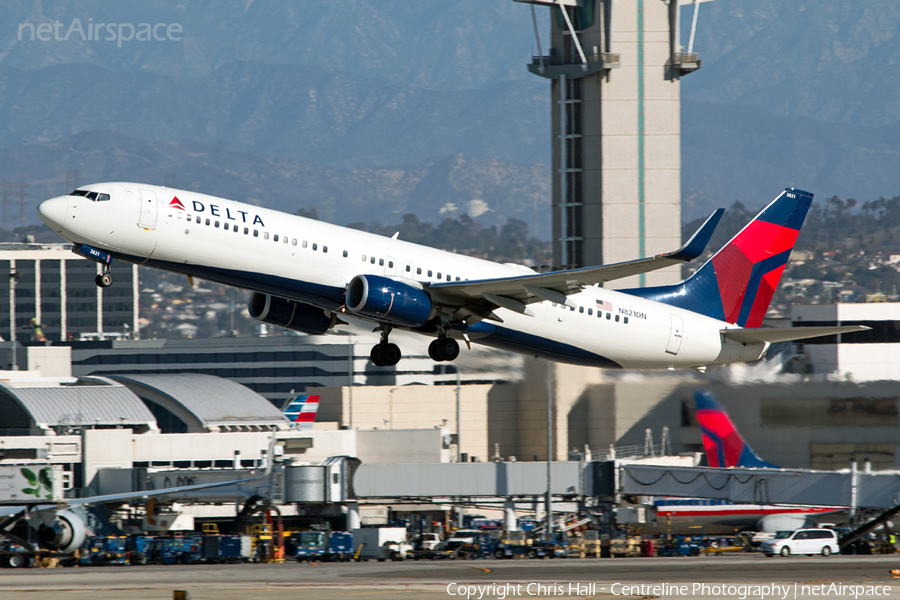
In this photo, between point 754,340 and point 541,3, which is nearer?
point 754,340

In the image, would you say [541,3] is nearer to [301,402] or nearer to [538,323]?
[301,402]

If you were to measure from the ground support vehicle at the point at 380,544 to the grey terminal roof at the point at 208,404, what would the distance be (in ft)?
77.9

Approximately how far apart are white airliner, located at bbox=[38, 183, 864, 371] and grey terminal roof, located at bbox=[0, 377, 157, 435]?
31.7m

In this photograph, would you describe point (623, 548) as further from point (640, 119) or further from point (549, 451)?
point (640, 119)

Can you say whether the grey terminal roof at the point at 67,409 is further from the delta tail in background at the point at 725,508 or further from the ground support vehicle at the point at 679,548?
the ground support vehicle at the point at 679,548

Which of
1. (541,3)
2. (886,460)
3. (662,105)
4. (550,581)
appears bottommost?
(550,581)

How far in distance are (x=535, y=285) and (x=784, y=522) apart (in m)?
28.5

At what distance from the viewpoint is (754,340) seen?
4216cm

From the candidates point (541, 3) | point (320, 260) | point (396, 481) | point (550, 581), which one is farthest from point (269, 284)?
point (541, 3)

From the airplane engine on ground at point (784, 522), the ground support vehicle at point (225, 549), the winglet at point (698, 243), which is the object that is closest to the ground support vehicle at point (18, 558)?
the ground support vehicle at point (225, 549)

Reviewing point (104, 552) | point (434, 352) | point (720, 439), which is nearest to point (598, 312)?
point (434, 352)

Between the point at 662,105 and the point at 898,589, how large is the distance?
71.2 metres

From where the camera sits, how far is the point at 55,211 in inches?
1300

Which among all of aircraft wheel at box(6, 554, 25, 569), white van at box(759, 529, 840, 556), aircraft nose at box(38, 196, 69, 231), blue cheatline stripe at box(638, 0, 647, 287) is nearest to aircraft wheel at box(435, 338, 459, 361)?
aircraft nose at box(38, 196, 69, 231)
